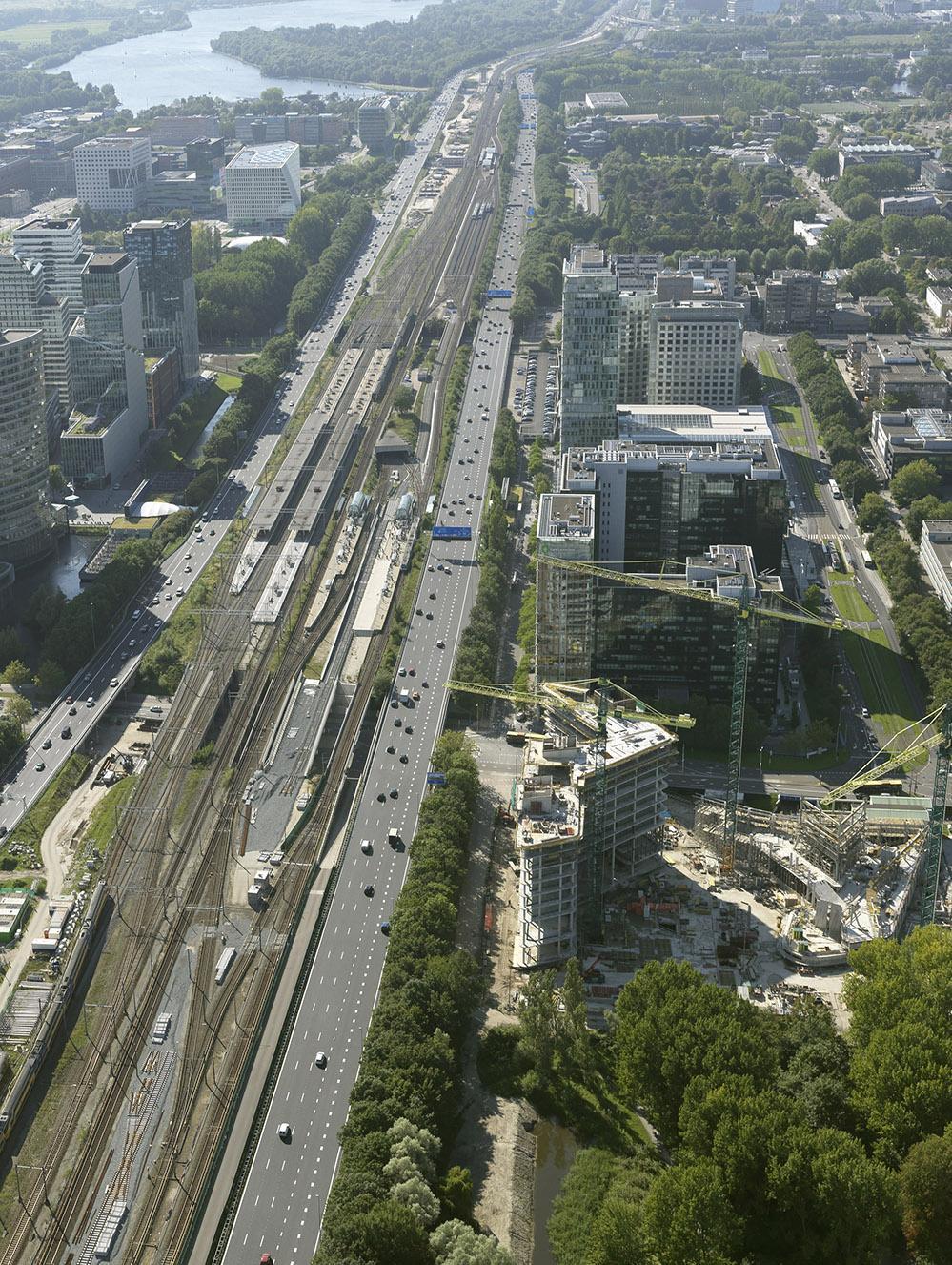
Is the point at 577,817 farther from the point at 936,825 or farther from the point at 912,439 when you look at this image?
the point at 912,439

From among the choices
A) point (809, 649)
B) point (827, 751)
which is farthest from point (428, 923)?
point (809, 649)

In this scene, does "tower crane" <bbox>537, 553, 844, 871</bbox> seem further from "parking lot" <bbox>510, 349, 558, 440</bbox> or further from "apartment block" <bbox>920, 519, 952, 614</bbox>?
"parking lot" <bbox>510, 349, 558, 440</bbox>

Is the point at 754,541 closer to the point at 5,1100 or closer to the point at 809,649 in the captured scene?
the point at 809,649

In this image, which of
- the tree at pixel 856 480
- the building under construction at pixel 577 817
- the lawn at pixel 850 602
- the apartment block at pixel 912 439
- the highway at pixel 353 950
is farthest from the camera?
the apartment block at pixel 912 439

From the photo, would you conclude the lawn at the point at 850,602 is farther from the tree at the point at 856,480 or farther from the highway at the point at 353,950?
the highway at the point at 353,950

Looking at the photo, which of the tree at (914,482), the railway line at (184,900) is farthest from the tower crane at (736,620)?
the tree at (914,482)

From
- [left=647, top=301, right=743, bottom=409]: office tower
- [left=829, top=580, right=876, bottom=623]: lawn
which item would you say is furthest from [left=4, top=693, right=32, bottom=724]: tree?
[left=647, top=301, right=743, bottom=409]: office tower

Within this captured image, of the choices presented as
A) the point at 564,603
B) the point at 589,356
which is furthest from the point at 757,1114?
the point at 589,356
